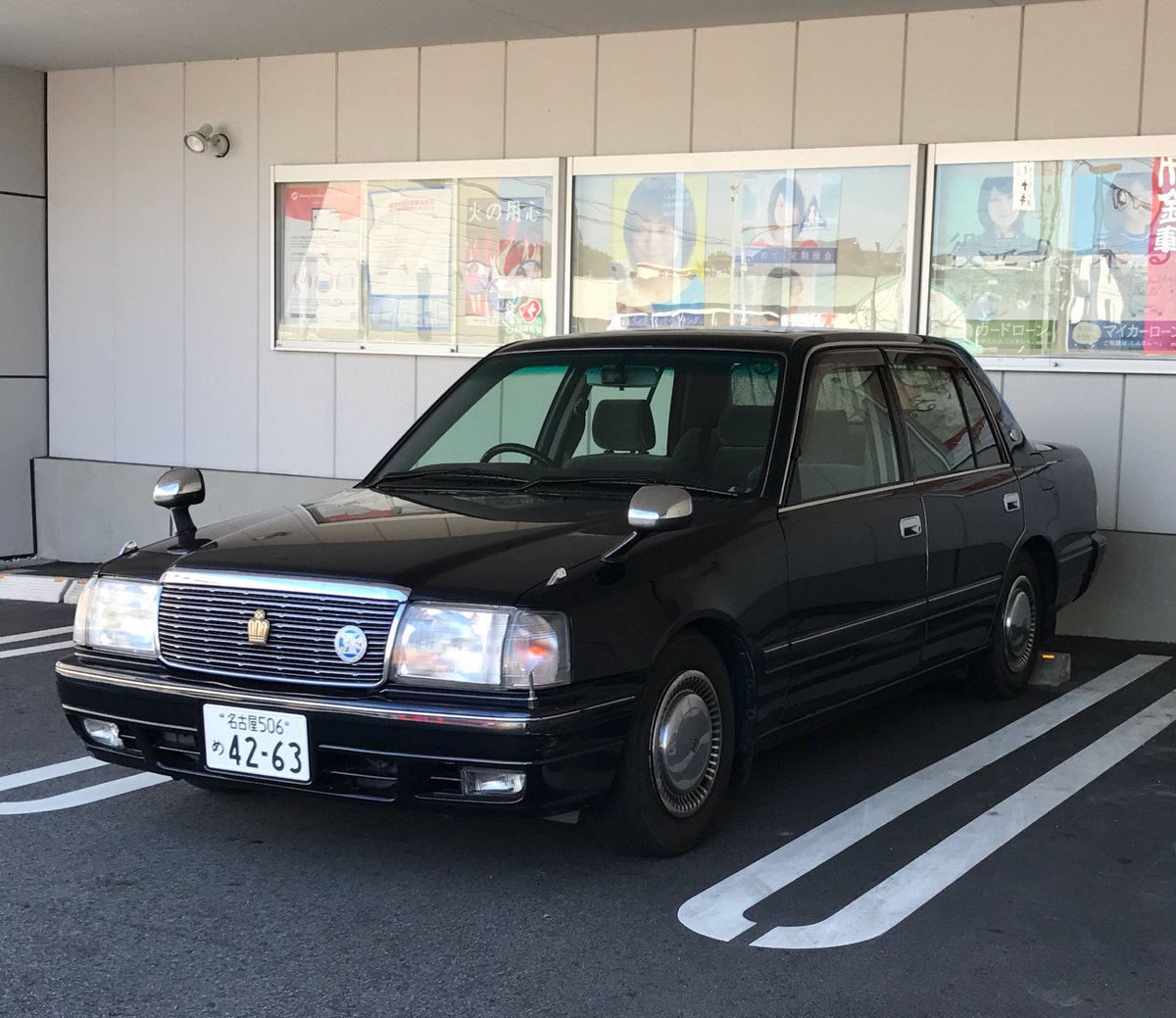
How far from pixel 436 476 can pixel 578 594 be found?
4.46 feet

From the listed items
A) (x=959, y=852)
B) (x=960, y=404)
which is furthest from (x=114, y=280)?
(x=959, y=852)

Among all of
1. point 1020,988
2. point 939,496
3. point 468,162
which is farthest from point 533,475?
point 468,162

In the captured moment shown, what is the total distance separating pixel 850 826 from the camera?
4.76 metres

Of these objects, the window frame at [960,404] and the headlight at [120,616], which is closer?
the headlight at [120,616]

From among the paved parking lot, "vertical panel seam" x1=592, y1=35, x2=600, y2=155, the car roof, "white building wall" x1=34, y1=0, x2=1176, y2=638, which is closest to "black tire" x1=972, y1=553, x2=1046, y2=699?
the paved parking lot

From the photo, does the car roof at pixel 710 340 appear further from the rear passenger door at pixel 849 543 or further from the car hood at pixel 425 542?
the car hood at pixel 425 542

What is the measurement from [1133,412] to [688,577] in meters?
4.71

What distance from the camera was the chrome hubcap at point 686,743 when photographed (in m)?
4.15

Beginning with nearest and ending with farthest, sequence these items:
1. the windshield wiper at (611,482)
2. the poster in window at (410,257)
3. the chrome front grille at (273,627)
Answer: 1. the chrome front grille at (273,627)
2. the windshield wiper at (611,482)
3. the poster in window at (410,257)

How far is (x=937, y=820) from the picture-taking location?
190 inches

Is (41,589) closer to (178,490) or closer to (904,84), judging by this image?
(178,490)

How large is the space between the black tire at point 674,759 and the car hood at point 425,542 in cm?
43

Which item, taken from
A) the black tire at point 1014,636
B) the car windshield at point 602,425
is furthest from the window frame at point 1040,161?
the car windshield at point 602,425

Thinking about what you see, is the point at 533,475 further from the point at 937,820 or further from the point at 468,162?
the point at 468,162
